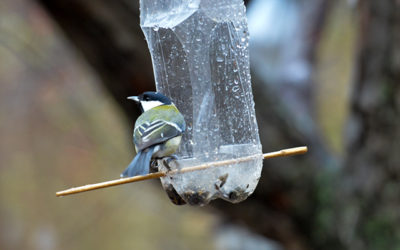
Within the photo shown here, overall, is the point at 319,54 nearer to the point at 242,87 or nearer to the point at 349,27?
the point at 349,27

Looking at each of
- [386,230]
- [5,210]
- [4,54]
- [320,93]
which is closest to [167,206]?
[5,210]

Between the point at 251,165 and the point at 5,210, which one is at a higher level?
the point at 251,165

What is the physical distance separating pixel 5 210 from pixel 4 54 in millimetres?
2657

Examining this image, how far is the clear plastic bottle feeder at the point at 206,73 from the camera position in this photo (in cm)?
276

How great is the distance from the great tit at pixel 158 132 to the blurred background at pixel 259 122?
2.01 meters

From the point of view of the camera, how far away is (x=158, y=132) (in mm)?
2586

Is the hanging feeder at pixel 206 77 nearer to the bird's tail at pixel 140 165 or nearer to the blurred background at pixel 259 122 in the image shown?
the bird's tail at pixel 140 165

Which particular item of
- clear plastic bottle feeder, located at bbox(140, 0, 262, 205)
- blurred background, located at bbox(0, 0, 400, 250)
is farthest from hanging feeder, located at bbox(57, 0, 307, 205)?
blurred background, located at bbox(0, 0, 400, 250)

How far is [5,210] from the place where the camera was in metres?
10.4

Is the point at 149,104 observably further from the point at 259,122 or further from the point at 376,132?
the point at 376,132

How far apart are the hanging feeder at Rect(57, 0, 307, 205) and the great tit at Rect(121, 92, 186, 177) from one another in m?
0.13

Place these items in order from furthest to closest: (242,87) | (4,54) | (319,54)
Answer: (4,54)
(319,54)
(242,87)

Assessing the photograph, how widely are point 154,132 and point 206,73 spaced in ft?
1.36

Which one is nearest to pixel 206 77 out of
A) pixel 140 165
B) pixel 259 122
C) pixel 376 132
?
pixel 140 165
